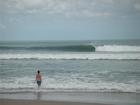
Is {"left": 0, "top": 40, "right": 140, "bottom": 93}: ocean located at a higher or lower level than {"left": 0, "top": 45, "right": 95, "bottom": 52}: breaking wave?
lower

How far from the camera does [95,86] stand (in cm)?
530

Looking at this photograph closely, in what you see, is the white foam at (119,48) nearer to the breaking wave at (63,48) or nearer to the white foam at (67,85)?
the breaking wave at (63,48)

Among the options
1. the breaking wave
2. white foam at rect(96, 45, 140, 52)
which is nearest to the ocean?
white foam at rect(96, 45, 140, 52)

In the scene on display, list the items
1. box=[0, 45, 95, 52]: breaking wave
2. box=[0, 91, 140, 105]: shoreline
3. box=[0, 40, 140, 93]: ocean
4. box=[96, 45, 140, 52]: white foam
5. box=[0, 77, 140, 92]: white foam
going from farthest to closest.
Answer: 1. box=[0, 45, 95, 52]: breaking wave
2. box=[96, 45, 140, 52]: white foam
3. box=[0, 40, 140, 93]: ocean
4. box=[0, 77, 140, 92]: white foam
5. box=[0, 91, 140, 105]: shoreline

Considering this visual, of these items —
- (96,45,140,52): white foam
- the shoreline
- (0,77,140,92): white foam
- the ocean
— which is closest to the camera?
the shoreline

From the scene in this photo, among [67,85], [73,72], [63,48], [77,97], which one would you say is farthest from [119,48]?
[77,97]

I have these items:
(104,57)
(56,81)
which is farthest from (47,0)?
(104,57)

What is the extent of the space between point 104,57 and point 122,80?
273cm

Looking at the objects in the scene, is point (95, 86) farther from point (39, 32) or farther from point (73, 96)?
point (39, 32)

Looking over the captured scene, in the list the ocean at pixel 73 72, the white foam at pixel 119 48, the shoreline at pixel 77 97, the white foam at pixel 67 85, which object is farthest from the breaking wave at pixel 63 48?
the shoreline at pixel 77 97

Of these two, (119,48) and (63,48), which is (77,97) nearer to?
(119,48)

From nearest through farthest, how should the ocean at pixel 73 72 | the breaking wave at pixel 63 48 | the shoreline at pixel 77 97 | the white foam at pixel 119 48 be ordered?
the shoreline at pixel 77 97 → the ocean at pixel 73 72 → the white foam at pixel 119 48 → the breaking wave at pixel 63 48

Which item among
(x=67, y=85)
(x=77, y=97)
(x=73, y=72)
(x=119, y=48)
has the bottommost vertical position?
(x=77, y=97)

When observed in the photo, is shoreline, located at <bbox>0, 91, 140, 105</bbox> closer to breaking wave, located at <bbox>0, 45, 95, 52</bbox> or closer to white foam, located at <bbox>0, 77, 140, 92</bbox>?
white foam, located at <bbox>0, 77, 140, 92</bbox>
